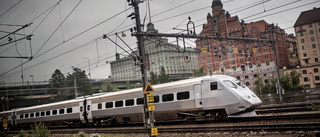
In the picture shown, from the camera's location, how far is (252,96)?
1775 centimetres

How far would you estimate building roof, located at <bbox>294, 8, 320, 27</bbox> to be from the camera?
67625 mm

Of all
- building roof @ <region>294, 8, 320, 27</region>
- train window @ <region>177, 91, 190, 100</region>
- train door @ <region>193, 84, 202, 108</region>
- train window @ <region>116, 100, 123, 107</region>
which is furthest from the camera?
building roof @ <region>294, 8, 320, 27</region>

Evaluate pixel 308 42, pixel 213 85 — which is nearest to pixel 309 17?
pixel 308 42

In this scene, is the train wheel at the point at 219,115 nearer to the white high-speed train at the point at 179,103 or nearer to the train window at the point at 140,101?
the white high-speed train at the point at 179,103

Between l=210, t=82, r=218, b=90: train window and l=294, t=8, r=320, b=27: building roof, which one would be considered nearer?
l=210, t=82, r=218, b=90: train window

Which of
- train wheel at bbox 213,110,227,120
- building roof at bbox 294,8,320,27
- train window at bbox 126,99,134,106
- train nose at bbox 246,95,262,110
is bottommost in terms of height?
train wheel at bbox 213,110,227,120

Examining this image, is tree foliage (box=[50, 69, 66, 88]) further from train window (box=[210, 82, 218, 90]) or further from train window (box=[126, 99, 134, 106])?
train window (box=[210, 82, 218, 90])

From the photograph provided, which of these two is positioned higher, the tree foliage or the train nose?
the tree foliage

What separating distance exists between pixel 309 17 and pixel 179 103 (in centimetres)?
6415

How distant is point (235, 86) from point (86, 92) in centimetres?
6197

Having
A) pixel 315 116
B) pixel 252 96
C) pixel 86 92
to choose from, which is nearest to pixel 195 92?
pixel 252 96

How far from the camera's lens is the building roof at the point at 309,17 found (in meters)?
67.6

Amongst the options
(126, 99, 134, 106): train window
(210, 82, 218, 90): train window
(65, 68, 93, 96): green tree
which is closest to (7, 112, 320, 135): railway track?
(210, 82, 218, 90): train window

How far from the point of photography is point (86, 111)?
26.6 meters
